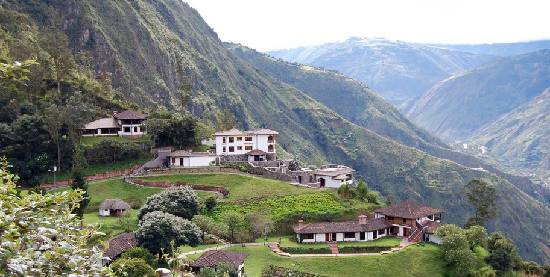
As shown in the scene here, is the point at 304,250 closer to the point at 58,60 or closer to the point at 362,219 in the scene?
the point at 362,219

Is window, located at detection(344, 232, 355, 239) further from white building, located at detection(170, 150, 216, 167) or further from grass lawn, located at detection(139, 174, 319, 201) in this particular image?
white building, located at detection(170, 150, 216, 167)

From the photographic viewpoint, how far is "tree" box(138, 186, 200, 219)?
57.3 meters

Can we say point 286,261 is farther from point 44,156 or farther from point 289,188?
point 44,156

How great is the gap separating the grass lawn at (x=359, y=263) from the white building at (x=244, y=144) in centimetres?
2639

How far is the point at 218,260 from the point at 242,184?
23.7 m

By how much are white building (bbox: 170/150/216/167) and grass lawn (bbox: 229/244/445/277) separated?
22834 millimetres

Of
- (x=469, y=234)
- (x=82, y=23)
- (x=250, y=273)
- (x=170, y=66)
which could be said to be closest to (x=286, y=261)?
(x=250, y=273)

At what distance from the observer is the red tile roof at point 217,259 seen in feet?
155

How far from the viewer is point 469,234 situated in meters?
60.5

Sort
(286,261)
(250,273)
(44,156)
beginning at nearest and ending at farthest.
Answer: (250,273) → (286,261) → (44,156)

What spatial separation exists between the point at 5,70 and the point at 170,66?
620 ft

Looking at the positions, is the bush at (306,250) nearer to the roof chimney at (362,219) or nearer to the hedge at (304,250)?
the hedge at (304,250)

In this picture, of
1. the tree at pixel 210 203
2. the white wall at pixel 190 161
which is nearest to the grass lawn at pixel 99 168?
the white wall at pixel 190 161

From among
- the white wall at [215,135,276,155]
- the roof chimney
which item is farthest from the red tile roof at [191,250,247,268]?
the white wall at [215,135,276,155]
